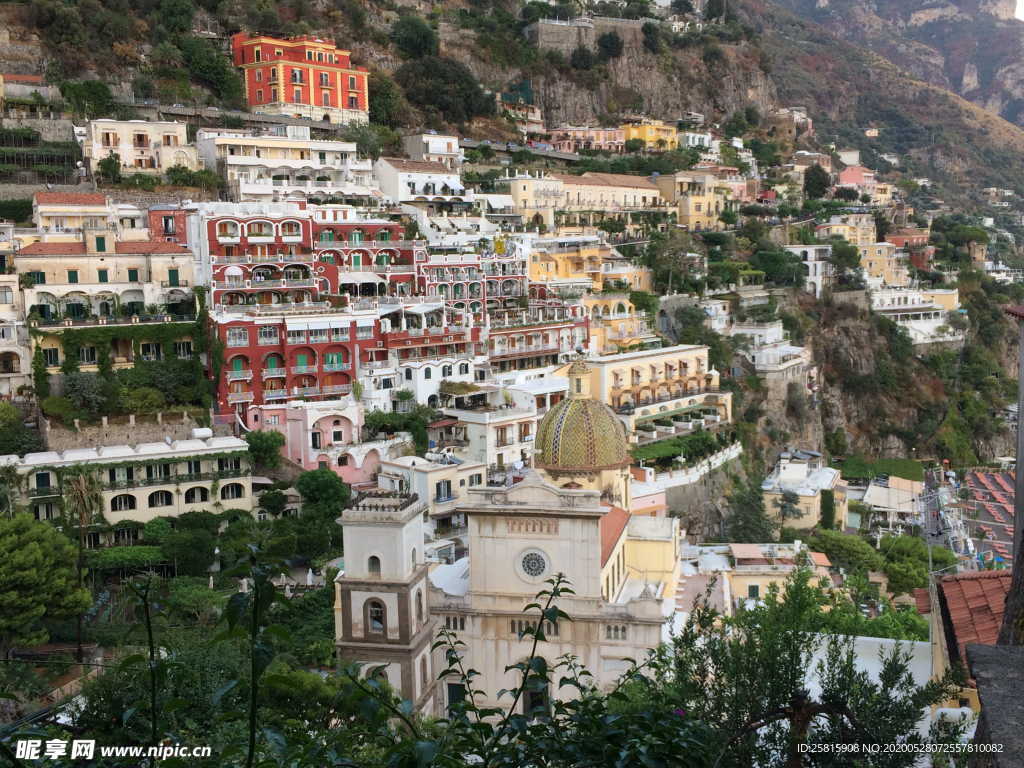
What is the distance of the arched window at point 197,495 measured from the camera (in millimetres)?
34156

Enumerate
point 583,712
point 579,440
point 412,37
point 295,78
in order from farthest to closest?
point 412,37, point 295,78, point 579,440, point 583,712

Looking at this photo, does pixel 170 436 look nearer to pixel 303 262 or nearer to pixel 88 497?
pixel 88 497

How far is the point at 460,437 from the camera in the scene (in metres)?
42.4

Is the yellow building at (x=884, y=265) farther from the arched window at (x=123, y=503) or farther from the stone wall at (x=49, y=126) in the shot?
the arched window at (x=123, y=503)

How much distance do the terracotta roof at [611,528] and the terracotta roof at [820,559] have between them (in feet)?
34.1

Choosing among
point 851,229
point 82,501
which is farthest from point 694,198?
point 82,501

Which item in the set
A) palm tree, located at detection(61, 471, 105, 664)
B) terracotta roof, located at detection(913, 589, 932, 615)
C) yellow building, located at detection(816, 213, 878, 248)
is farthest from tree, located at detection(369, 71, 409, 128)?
terracotta roof, located at detection(913, 589, 932, 615)

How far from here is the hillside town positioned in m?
11.6

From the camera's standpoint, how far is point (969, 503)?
175 ft

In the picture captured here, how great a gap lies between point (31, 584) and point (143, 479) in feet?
25.4

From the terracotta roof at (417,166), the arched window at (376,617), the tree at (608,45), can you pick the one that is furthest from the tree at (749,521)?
the tree at (608,45)

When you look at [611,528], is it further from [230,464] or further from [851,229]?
[851,229]

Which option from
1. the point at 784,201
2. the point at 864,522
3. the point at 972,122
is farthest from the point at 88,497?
the point at 972,122

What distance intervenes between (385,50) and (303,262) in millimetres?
40598
